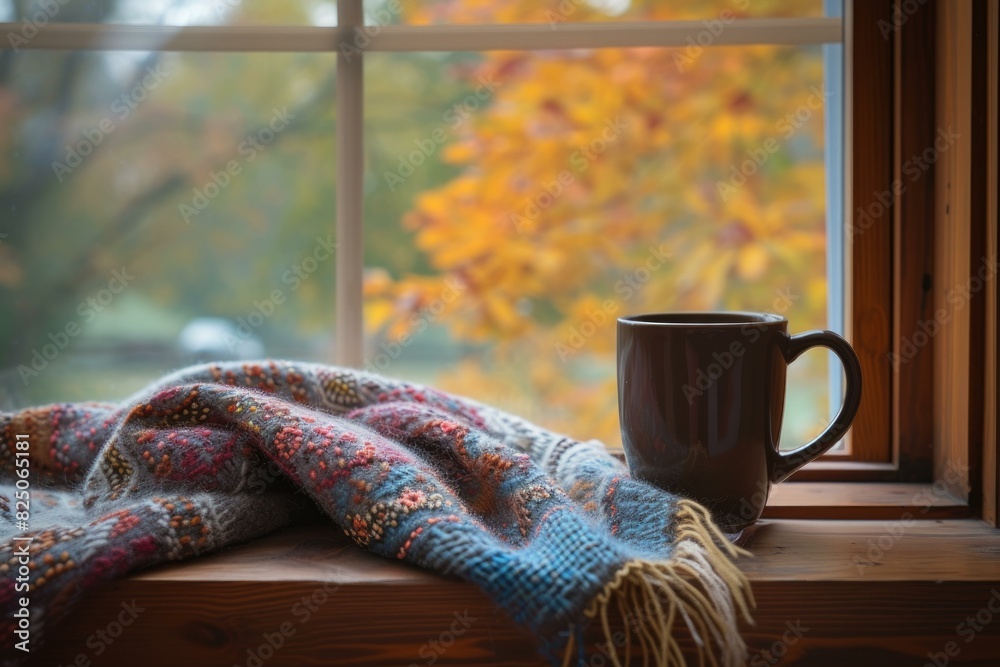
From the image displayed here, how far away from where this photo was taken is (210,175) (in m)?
1.10

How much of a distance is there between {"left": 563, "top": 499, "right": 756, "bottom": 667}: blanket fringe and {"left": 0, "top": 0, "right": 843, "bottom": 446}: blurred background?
496 mm

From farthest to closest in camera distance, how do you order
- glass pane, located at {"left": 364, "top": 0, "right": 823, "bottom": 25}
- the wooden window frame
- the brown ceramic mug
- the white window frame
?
1. glass pane, located at {"left": 364, "top": 0, "right": 823, "bottom": 25}
2. the white window frame
3. the wooden window frame
4. the brown ceramic mug

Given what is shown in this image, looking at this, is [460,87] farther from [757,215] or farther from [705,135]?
[757,215]

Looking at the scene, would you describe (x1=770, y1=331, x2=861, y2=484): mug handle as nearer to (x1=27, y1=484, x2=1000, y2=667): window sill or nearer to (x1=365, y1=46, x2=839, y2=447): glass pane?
(x1=27, y1=484, x2=1000, y2=667): window sill

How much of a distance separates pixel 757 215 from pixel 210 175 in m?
1.00

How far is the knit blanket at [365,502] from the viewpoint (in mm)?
532

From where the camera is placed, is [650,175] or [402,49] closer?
[402,49]

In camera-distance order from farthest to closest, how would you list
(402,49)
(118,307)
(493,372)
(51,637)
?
1. (493,372)
2. (118,307)
3. (402,49)
4. (51,637)

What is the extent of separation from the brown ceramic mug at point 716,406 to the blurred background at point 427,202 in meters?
0.33

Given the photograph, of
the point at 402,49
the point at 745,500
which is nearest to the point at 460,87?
the point at 402,49

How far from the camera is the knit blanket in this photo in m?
0.53

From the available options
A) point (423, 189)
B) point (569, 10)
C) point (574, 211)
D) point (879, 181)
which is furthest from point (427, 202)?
point (879, 181)

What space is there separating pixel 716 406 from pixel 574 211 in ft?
2.92

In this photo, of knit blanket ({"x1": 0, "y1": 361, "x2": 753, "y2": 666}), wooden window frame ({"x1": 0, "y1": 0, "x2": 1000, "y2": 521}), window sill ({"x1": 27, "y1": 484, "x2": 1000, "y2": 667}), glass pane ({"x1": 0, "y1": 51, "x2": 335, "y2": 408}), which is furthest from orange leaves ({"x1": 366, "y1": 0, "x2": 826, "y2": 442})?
window sill ({"x1": 27, "y1": 484, "x2": 1000, "y2": 667})
